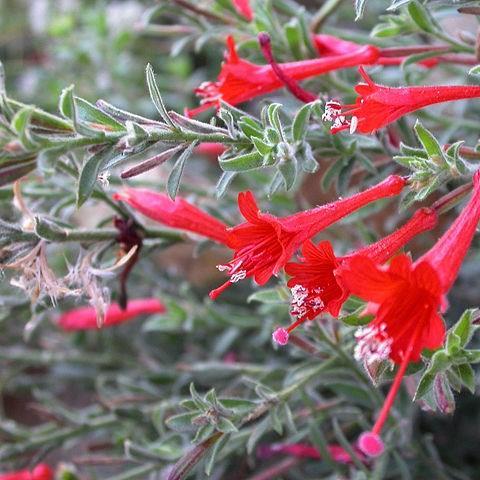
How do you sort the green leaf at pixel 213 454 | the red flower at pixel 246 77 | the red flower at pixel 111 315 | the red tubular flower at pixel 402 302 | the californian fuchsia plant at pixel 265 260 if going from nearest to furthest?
the red tubular flower at pixel 402 302 < the californian fuchsia plant at pixel 265 260 < the green leaf at pixel 213 454 < the red flower at pixel 246 77 < the red flower at pixel 111 315

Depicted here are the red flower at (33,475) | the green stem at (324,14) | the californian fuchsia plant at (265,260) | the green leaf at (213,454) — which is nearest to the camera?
the californian fuchsia plant at (265,260)

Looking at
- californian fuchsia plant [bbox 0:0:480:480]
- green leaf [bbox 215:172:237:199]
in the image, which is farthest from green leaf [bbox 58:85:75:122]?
green leaf [bbox 215:172:237:199]

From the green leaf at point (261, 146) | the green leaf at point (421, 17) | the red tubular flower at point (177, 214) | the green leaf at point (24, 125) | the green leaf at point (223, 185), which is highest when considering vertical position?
the green leaf at point (24, 125)

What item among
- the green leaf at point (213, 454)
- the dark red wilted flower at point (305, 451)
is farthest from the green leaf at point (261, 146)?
the dark red wilted flower at point (305, 451)

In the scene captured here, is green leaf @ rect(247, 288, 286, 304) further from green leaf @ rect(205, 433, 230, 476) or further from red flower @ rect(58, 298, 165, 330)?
red flower @ rect(58, 298, 165, 330)

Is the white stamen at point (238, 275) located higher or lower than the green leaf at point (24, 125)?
lower

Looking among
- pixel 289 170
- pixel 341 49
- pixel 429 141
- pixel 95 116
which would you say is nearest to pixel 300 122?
pixel 289 170

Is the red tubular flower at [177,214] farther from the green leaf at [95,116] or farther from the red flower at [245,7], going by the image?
the red flower at [245,7]
